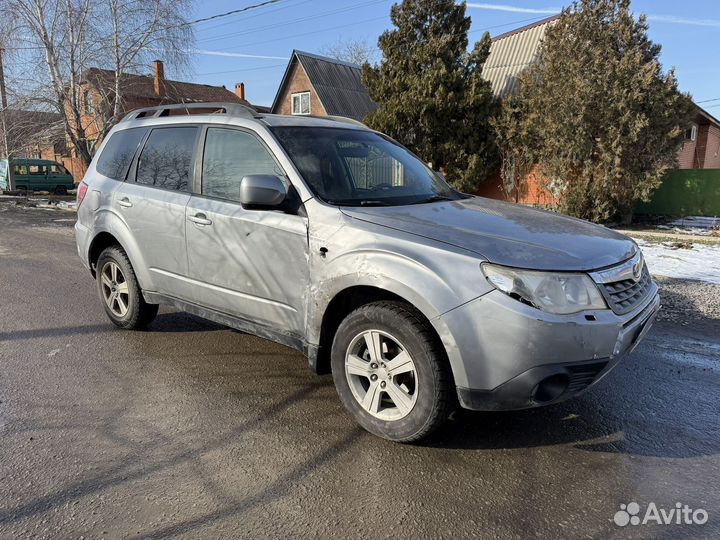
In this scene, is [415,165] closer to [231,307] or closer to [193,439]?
[231,307]

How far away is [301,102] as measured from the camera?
28.0 meters

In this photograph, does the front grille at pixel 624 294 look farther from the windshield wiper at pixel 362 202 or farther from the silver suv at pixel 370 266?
the windshield wiper at pixel 362 202

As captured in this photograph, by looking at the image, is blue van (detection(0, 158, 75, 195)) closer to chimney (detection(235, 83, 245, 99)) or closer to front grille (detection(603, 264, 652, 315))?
chimney (detection(235, 83, 245, 99))

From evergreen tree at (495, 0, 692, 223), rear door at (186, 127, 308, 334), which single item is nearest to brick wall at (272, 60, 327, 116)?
evergreen tree at (495, 0, 692, 223)

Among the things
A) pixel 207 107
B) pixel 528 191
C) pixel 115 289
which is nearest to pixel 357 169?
pixel 207 107

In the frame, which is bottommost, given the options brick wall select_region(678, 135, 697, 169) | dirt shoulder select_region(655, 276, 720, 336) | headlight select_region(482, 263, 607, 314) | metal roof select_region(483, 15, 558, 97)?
dirt shoulder select_region(655, 276, 720, 336)

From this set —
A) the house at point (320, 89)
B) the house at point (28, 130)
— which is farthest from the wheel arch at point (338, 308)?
the house at point (28, 130)

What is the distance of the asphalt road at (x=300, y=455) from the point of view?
8.09ft

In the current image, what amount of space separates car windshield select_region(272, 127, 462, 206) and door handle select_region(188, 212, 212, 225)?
32.1 inches

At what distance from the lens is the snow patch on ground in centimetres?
768

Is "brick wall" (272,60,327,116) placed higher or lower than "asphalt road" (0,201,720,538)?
higher

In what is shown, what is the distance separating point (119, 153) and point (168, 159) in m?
0.91

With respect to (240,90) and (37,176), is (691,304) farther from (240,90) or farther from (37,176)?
(240,90)

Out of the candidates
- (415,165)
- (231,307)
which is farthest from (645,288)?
(231,307)
